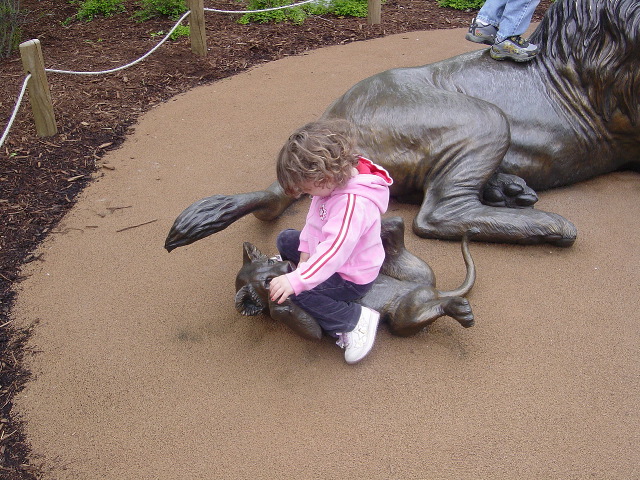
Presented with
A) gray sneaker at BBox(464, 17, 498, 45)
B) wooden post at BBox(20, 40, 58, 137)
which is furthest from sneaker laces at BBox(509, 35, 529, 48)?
wooden post at BBox(20, 40, 58, 137)

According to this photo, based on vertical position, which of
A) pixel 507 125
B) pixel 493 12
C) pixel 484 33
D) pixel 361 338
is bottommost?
pixel 361 338

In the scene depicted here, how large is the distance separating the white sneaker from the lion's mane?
6.62 ft

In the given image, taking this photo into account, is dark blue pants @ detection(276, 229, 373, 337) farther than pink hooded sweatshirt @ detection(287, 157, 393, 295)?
Yes

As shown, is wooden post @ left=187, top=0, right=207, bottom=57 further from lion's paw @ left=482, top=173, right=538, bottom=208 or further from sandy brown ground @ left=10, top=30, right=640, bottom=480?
lion's paw @ left=482, top=173, right=538, bottom=208

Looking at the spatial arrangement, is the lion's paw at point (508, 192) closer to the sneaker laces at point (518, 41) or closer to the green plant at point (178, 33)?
the sneaker laces at point (518, 41)

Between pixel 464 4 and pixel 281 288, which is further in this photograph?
pixel 464 4

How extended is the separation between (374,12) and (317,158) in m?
5.36

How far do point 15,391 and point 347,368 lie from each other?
4.38 feet

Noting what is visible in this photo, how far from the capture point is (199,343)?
8.45 ft

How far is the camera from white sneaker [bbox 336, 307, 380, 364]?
2393 millimetres

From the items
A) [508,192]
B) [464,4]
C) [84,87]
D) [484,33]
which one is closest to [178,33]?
[84,87]

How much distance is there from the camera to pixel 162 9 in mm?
7215

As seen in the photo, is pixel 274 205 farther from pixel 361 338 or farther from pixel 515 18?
pixel 515 18

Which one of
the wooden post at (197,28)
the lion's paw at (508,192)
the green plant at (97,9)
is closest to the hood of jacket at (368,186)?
the lion's paw at (508,192)
